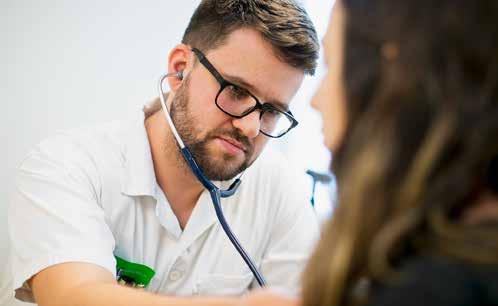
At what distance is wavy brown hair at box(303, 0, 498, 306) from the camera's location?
40cm

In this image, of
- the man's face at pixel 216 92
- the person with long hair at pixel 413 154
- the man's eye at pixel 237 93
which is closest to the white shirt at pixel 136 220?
the man's face at pixel 216 92

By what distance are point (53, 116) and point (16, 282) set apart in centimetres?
75

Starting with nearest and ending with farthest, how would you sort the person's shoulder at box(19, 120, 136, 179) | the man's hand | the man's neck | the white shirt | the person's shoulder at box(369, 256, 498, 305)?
the person's shoulder at box(369, 256, 498, 305) < the man's hand < the white shirt < the person's shoulder at box(19, 120, 136, 179) < the man's neck

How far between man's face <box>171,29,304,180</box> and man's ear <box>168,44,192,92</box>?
0.04m

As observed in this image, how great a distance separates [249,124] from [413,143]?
2.35 feet

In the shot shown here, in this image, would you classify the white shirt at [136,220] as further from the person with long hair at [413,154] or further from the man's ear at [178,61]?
the person with long hair at [413,154]

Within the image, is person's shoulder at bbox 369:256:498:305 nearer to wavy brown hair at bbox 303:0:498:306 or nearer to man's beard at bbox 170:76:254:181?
wavy brown hair at bbox 303:0:498:306

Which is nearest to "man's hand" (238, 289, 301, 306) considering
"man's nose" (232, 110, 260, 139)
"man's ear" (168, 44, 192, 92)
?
"man's nose" (232, 110, 260, 139)

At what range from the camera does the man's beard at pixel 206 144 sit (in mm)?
1138

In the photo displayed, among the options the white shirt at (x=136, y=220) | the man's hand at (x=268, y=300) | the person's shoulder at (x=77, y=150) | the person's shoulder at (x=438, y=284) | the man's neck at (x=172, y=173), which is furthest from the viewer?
the man's neck at (x=172, y=173)

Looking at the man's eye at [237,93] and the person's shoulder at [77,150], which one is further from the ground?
the man's eye at [237,93]

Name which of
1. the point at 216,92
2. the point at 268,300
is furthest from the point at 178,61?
the point at 268,300

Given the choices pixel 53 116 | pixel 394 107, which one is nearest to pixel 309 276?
pixel 394 107

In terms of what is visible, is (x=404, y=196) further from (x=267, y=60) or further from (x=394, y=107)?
(x=267, y=60)
